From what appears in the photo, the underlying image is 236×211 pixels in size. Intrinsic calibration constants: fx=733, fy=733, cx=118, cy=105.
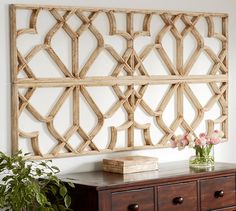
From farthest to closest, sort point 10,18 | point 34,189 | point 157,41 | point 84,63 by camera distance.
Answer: point 157,41
point 84,63
point 10,18
point 34,189

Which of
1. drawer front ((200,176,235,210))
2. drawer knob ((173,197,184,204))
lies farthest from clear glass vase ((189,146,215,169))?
drawer knob ((173,197,184,204))

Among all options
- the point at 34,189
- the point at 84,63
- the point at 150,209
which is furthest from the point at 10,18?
the point at 150,209

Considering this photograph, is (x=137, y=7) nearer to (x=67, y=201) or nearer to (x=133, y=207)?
(x=133, y=207)

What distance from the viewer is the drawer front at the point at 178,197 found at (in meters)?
4.45

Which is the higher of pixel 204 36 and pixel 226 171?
pixel 204 36

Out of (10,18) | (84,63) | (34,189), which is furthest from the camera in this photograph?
(84,63)

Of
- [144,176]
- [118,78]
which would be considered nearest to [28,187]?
[144,176]

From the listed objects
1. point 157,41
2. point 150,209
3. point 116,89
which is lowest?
point 150,209

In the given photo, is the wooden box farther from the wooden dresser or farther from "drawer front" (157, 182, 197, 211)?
"drawer front" (157, 182, 197, 211)

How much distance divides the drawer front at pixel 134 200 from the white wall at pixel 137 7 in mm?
554

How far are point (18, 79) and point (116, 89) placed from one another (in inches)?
29.0

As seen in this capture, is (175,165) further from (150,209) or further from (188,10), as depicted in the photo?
(188,10)

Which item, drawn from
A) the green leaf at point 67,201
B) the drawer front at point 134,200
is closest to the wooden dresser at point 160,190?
the drawer front at point 134,200

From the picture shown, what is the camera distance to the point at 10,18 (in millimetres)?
4379
